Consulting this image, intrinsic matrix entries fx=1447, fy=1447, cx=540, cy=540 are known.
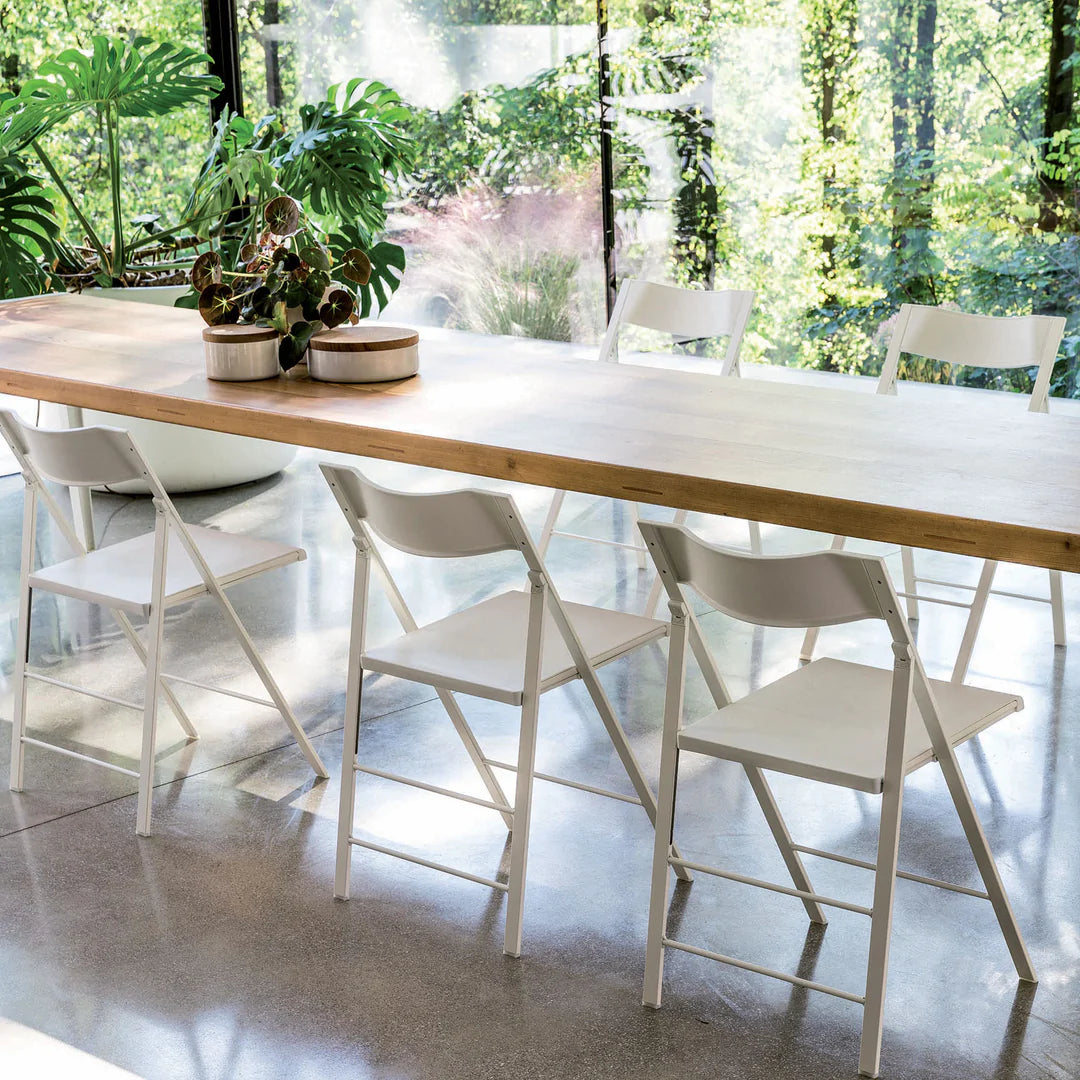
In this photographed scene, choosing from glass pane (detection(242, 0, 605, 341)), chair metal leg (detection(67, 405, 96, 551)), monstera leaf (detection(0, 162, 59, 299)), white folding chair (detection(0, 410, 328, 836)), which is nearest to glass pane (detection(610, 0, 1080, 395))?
glass pane (detection(242, 0, 605, 341))

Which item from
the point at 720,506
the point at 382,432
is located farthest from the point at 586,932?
the point at 382,432

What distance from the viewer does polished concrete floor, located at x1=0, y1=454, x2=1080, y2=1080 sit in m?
2.38

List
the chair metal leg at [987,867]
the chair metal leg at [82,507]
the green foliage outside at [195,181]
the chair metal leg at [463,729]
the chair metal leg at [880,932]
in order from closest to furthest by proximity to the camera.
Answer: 1. the chair metal leg at [880,932]
2. the chair metal leg at [987,867]
3. the chair metal leg at [463,729]
4. the chair metal leg at [82,507]
5. the green foliage outside at [195,181]

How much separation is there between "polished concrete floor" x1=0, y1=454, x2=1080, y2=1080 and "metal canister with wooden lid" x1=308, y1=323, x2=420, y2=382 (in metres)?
0.87

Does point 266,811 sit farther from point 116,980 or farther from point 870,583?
point 870,583

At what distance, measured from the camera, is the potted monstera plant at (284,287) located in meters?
3.45

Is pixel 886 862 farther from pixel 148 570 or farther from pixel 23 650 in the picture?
pixel 23 650

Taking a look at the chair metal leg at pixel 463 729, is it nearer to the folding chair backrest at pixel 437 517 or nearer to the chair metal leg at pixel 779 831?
the folding chair backrest at pixel 437 517

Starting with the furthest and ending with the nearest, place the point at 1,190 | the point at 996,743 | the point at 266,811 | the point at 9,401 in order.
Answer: the point at 9,401, the point at 1,190, the point at 996,743, the point at 266,811

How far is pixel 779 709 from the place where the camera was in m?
2.44

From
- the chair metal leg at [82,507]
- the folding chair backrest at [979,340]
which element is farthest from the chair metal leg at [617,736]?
the chair metal leg at [82,507]

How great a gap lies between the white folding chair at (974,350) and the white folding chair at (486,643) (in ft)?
3.84

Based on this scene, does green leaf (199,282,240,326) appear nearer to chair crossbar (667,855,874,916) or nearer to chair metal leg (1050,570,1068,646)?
chair crossbar (667,855,874,916)

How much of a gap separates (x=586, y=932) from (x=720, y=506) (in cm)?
84
